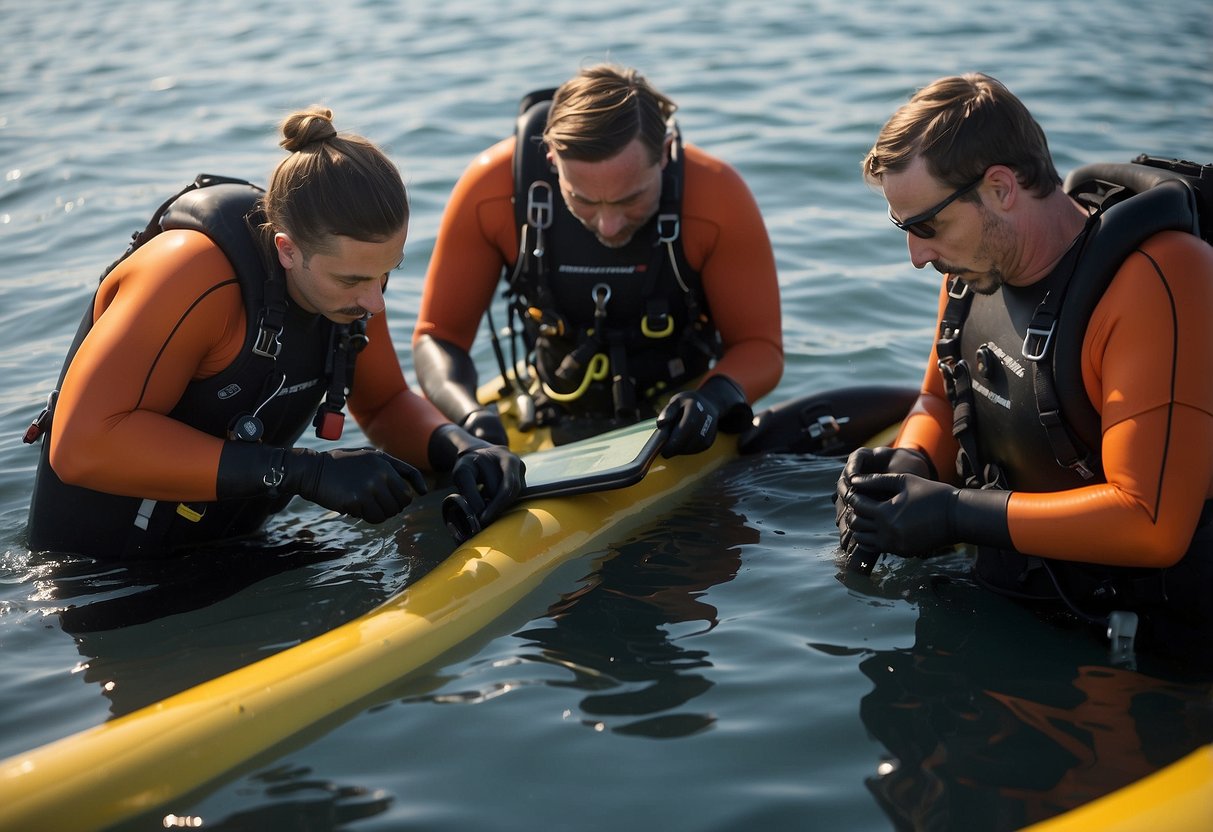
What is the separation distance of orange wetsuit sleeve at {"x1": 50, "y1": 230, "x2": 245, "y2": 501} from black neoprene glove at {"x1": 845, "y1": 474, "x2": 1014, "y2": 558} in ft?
Answer: 5.20

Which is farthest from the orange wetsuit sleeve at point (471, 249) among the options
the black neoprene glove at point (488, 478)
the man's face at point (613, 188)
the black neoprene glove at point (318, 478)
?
the black neoprene glove at point (318, 478)

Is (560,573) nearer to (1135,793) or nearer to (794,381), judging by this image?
(1135,793)

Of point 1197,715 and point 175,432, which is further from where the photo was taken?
point 175,432

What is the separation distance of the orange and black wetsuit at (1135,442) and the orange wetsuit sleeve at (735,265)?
47.1 inches

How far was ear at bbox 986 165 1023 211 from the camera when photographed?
113 inches

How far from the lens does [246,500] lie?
11.6 feet

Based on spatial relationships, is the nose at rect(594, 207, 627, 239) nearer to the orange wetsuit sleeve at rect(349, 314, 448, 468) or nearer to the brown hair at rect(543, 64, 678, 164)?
the brown hair at rect(543, 64, 678, 164)

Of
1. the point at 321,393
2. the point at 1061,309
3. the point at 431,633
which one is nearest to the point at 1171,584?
the point at 1061,309

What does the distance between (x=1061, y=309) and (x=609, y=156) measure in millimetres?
1467

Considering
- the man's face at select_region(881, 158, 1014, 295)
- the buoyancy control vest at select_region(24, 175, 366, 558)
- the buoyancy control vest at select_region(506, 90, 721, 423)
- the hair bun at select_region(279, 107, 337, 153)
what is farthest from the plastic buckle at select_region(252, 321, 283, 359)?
the man's face at select_region(881, 158, 1014, 295)

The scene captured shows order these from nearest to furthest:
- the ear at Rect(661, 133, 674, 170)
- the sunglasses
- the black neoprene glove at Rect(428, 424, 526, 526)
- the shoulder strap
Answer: the shoulder strap, the sunglasses, the black neoprene glove at Rect(428, 424, 526, 526), the ear at Rect(661, 133, 674, 170)

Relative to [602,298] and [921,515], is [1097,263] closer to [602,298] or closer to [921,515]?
[921,515]

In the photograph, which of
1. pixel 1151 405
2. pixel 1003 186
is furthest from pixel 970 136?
pixel 1151 405

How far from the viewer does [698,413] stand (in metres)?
3.82
